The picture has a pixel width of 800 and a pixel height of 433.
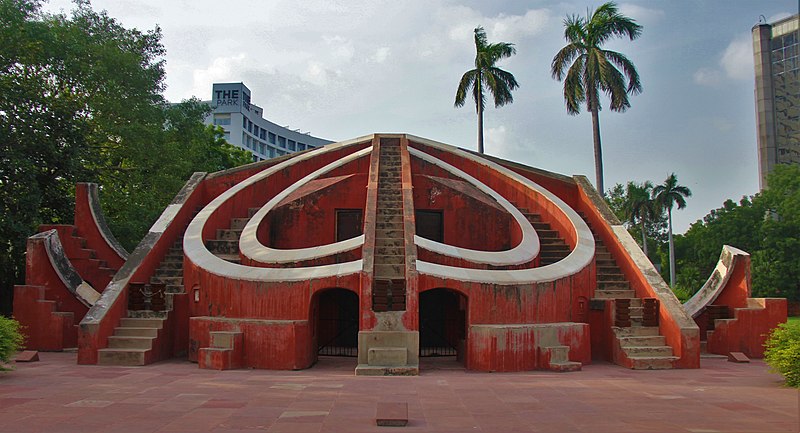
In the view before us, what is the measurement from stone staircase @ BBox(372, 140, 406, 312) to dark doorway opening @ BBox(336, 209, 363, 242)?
2.44ft

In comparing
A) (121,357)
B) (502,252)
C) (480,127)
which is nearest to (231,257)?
(121,357)

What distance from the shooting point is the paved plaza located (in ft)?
16.4

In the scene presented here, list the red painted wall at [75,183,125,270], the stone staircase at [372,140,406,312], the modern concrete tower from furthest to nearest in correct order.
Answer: the modern concrete tower, the red painted wall at [75,183,125,270], the stone staircase at [372,140,406,312]

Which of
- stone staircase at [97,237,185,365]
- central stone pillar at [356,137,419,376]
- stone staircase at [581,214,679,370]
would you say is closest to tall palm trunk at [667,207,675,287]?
stone staircase at [581,214,679,370]

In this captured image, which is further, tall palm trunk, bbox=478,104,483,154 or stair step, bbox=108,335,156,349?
tall palm trunk, bbox=478,104,483,154

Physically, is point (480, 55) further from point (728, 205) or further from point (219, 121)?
point (219, 121)

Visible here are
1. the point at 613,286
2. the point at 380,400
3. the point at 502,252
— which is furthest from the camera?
the point at 613,286

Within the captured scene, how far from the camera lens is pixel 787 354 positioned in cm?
699

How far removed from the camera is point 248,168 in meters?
14.2

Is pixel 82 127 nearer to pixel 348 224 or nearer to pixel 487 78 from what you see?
pixel 348 224

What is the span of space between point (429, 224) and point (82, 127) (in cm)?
815

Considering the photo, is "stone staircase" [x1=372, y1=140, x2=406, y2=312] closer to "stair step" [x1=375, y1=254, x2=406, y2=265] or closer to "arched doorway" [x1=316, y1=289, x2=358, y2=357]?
"stair step" [x1=375, y1=254, x2=406, y2=265]

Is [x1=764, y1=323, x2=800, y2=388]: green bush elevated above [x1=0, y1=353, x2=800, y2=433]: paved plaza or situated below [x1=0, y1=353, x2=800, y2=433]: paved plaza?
above

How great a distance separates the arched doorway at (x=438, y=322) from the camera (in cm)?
1061
